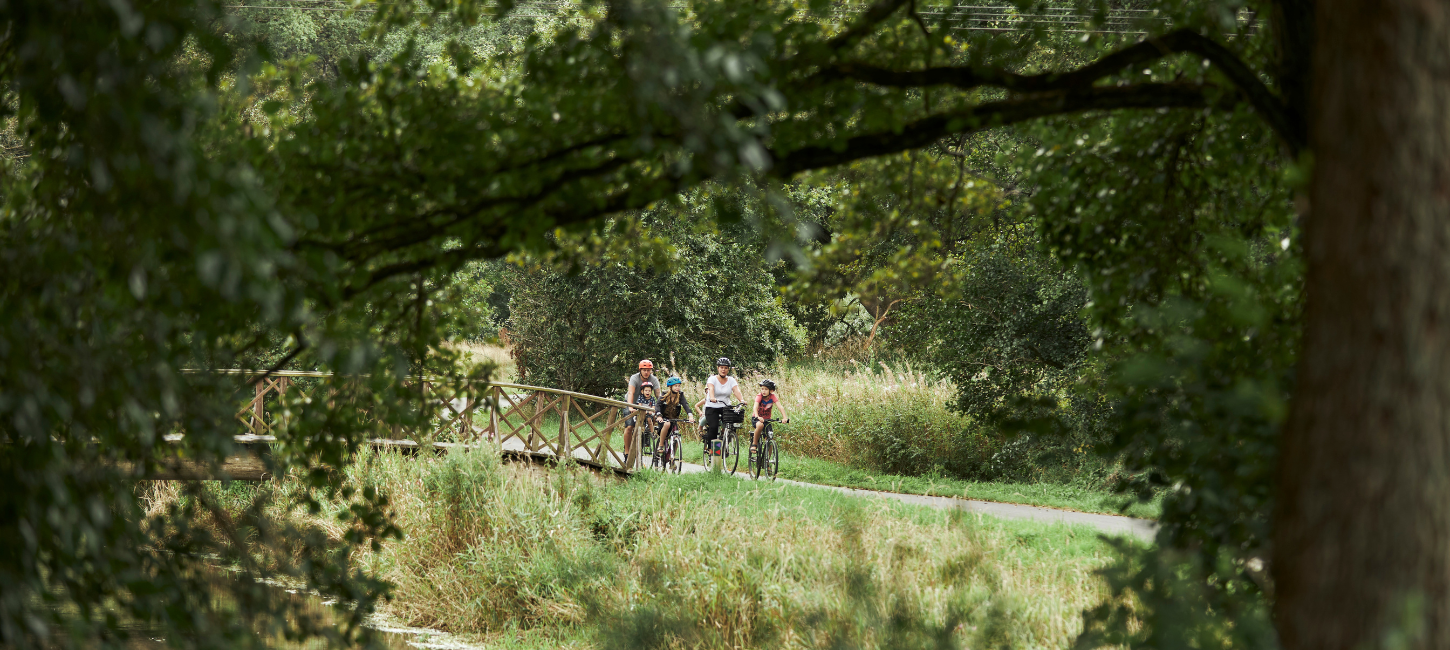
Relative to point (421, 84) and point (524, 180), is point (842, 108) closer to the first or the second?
point (524, 180)

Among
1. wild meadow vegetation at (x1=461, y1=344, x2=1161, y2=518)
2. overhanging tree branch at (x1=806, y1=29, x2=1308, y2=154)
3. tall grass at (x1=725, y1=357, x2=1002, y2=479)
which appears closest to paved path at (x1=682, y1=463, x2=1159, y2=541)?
wild meadow vegetation at (x1=461, y1=344, x2=1161, y2=518)

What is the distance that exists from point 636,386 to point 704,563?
518 centimetres

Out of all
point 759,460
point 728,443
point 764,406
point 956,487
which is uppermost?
point 764,406

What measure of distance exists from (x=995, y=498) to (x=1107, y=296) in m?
8.16

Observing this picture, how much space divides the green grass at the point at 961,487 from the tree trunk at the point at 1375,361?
8.96m

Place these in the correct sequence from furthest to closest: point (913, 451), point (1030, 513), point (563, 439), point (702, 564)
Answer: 1. point (913, 451)
2. point (563, 439)
3. point (1030, 513)
4. point (702, 564)

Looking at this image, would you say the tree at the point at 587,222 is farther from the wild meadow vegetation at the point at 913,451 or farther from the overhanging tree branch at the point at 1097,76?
the wild meadow vegetation at the point at 913,451

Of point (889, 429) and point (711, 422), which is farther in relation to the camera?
point (889, 429)

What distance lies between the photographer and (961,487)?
12.9 metres

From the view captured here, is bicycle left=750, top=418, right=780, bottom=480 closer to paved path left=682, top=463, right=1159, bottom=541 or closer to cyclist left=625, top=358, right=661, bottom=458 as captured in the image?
paved path left=682, top=463, right=1159, bottom=541

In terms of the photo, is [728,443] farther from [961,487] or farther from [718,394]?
[961,487]

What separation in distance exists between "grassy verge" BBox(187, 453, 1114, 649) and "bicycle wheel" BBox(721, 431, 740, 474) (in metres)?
1.67

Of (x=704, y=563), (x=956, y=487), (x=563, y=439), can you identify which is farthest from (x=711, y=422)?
(x=704, y=563)

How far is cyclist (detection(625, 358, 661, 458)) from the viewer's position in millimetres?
13508
